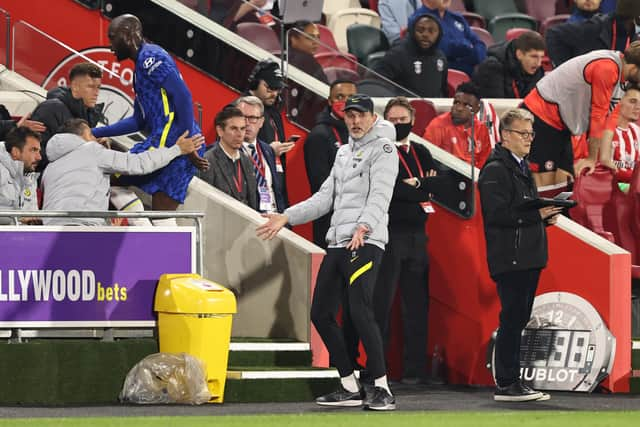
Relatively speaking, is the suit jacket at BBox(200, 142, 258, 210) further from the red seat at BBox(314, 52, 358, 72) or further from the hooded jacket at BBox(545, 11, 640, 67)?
the hooded jacket at BBox(545, 11, 640, 67)

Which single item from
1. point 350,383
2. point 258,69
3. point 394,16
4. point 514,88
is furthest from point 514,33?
point 350,383

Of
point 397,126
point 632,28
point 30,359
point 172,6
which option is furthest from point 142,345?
point 632,28

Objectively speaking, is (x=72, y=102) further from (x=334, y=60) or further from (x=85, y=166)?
(x=334, y=60)

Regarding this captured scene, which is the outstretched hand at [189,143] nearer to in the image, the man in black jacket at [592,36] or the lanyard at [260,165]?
the lanyard at [260,165]

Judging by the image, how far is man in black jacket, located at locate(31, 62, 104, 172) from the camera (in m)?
12.3

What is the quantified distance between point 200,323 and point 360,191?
1390 mm

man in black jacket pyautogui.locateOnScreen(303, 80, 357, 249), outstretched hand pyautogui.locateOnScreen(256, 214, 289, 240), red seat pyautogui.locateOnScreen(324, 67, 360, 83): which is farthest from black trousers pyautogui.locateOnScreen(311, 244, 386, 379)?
red seat pyautogui.locateOnScreen(324, 67, 360, 83)

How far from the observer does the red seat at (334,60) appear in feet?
47.1

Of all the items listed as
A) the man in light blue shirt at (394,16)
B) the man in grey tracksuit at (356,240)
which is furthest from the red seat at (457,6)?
the man in grey tracksuit at (356,240)

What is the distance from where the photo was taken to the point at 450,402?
36.3ft

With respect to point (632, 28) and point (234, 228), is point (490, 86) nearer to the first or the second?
point (632, 28)

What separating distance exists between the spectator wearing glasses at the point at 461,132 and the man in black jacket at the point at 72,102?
9.64 ft

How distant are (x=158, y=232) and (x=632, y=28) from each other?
6612 millimetres

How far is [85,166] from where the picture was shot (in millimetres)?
11031
